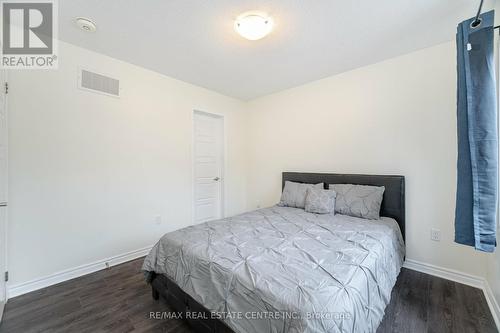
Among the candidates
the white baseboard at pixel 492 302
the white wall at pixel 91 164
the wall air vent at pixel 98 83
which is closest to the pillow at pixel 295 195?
the white wall at pixel 91 164

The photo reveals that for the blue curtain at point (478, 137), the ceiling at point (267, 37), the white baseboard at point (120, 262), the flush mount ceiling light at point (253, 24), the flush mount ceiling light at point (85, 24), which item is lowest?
the white baseboard at point (120, 262)

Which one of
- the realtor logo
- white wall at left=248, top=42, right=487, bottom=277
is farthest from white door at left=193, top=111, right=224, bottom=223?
the realtor logo

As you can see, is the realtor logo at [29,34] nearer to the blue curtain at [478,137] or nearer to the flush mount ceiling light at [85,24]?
the flush mount ceiling light at [85,24]

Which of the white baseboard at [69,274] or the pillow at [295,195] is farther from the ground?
the pillow at [295,195]

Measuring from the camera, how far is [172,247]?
1646 millimetres

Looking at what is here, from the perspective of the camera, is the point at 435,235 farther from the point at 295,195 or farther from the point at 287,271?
the point at 287,271

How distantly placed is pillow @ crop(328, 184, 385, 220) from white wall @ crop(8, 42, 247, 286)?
227 cm

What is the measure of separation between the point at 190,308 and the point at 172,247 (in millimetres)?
461

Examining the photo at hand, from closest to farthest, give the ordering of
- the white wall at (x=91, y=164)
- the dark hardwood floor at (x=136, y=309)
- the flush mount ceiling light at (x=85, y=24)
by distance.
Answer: the dark hardwood floor at (x=136, y=309) < the flush mount ceiling light at (x=85, y=24) < the white wall at (x=91, y=164)

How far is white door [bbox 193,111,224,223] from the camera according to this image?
359 centimetres

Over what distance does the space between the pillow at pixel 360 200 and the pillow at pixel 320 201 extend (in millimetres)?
75

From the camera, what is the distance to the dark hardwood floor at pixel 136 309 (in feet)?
4.91

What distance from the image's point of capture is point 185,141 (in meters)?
3.24

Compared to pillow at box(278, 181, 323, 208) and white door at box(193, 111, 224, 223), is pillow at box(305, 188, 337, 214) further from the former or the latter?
white door at box(193, 111, 224, 223)
